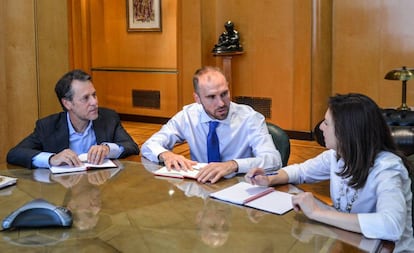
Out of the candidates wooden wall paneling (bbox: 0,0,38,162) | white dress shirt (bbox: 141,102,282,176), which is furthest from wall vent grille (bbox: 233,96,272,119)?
white dress shirt (bbox: 141,102,282,176)

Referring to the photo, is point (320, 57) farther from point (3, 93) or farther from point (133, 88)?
point (3, 93)

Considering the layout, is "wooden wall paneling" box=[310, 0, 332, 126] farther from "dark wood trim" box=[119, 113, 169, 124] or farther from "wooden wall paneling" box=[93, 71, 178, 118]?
"dark wood trim" box=[119, 113, 169, 124]

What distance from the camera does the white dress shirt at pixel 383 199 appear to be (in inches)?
59.6

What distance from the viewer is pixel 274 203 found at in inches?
71.8

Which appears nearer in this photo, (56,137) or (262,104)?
(56,137)

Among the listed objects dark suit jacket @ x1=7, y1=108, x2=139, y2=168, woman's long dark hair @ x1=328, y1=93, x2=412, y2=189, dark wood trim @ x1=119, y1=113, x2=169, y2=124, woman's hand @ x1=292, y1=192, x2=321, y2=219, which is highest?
woman's long dark hair @ x1=328, y1=93, x2=412, y2=189

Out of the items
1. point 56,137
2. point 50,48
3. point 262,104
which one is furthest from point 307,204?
Result: point 262,104

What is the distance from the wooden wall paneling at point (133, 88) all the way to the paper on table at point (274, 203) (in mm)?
6093

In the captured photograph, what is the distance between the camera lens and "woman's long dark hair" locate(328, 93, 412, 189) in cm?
171

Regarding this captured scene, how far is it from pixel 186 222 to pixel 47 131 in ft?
4.26

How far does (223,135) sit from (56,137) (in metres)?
0.86

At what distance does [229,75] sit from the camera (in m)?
7.05

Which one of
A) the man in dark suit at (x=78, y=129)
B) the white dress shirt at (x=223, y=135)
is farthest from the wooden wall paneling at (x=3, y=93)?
the white dress shirt at (x=223, y=135)

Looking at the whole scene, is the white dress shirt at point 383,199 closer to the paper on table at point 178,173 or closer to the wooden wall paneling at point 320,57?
the paper on table at point 178,173
